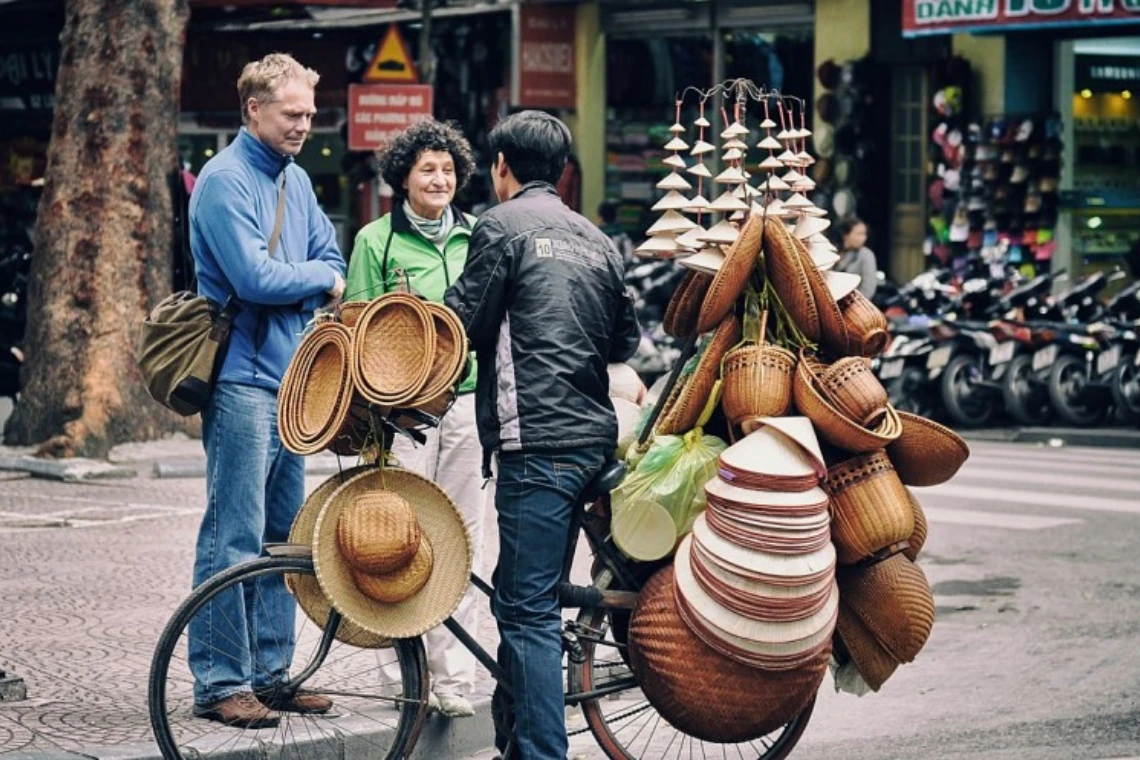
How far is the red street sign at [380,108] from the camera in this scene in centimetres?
A: 1814

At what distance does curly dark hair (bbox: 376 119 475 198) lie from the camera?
6.88 meters

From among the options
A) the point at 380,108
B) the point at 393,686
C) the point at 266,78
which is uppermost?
the point at 380,108

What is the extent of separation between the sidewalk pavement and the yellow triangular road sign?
498 cm

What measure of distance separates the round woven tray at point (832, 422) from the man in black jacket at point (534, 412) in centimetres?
54

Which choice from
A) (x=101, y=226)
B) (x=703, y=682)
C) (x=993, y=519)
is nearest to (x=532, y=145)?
(x=703, y=682)

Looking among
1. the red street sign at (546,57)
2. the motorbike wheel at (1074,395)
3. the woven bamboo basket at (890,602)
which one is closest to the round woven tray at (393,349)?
the woven bamboo basket at (890,602)

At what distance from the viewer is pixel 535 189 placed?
229 inches

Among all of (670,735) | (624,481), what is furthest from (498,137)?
(670,735)

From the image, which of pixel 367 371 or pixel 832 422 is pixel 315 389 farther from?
pixel 832 422

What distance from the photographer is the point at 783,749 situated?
6051 millimetres

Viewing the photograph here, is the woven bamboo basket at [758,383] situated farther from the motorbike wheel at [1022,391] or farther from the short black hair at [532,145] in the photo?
the motorbike wheel at [1022,391]

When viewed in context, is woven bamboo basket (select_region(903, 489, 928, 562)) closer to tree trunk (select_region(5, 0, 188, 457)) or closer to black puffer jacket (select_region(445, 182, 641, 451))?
black puffer jacket (select_region(445, 182, 641, 451))

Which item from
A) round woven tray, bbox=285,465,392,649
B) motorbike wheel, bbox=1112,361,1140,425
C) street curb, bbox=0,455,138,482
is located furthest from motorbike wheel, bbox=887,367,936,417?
round woven tray, bbox=285,465,392,649

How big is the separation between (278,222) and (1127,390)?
11.5 metres
